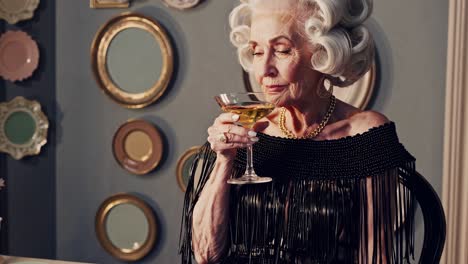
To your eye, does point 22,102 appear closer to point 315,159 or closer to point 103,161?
point 103,161

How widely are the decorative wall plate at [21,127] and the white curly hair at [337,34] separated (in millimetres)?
2177

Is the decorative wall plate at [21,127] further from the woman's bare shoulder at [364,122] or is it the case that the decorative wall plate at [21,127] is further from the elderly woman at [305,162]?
the woman's bare shoulder at [364,122]

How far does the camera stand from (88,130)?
3348 mm

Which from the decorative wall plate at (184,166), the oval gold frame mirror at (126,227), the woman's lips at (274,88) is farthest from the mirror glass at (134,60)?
the woman's lips at (274,88)

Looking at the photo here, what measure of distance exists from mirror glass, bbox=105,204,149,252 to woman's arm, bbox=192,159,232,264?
1843 mm

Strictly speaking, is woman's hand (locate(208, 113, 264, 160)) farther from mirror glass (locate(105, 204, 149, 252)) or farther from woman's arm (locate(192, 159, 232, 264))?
mirror glass (locate(105, 204, 149, 252))

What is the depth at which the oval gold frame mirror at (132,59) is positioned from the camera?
3145 mm

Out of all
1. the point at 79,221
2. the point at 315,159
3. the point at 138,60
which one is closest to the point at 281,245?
the point at 315,159

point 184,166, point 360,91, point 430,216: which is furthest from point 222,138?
point 184,166

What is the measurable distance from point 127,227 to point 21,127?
763mm

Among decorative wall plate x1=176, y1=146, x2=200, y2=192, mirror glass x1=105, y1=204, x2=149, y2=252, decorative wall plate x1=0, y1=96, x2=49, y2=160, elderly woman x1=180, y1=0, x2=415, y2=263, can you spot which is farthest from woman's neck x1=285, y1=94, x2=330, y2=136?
decorative wall plate x1=0, y1=96, x2=49, y2=160

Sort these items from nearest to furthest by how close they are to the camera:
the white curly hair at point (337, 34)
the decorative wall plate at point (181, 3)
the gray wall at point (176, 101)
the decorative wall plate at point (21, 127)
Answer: the white curly hair at point (337, 34) → the gray wall at point (176, 101) → the decorative wall plate at point (181, 3) → the decorative wall plate at point (21, 127)

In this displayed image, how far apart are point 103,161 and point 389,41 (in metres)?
1.57

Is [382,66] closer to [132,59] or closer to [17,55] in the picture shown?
[132,59]
